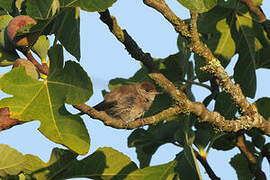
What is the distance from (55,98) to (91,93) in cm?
31

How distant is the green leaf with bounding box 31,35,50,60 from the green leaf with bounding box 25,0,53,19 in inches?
11.6

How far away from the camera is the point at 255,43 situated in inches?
187

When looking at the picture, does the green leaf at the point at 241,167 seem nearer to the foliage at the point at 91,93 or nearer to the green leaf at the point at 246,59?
the foliage at the point at 91,93

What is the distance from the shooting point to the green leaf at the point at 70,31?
3.61 metres

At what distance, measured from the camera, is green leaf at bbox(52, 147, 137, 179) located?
12.8 feet

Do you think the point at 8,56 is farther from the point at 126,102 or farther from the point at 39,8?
the point at 126,102

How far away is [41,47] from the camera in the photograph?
10.9 feet

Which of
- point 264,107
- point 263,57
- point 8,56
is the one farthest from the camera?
point 263,57

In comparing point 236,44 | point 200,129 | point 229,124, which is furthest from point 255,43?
point 229,124

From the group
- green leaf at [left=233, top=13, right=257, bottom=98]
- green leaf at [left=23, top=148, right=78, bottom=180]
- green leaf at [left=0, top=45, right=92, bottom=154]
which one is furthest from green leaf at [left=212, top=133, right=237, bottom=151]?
green leaf at [left=0, top=45, right=92, bottom=154]

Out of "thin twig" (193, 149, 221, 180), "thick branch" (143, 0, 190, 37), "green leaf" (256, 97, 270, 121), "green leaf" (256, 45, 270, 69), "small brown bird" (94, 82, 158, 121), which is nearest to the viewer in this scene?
"thick branch" (143, 0, 190, 37)

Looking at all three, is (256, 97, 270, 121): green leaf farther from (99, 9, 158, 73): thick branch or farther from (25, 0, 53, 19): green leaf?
(25, 0, 53, 19): green leaf

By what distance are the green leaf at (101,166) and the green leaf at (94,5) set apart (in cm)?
139

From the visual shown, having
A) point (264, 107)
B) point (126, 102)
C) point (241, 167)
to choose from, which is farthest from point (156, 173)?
point (126, 102)
